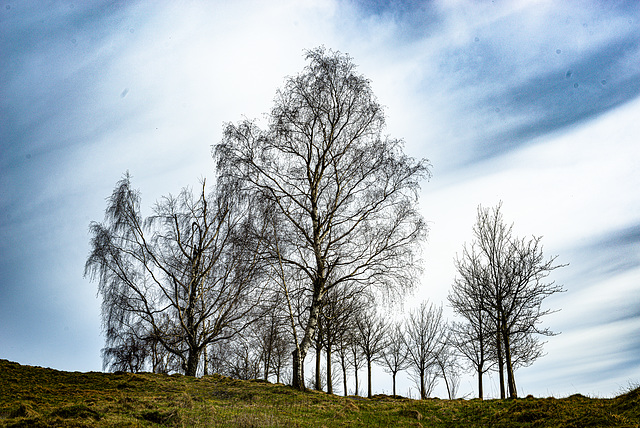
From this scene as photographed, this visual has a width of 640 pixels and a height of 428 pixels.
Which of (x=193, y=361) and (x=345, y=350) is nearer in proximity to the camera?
(x=193, y=361)

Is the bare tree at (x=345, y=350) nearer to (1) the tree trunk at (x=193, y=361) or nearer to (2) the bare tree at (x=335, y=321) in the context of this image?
(2) the bare tree at (x=335, y=321)

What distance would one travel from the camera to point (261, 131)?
18.0m

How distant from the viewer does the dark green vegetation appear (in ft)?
30.3

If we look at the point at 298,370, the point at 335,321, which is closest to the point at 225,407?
the point at 298,370

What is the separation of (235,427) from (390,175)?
10917 mm

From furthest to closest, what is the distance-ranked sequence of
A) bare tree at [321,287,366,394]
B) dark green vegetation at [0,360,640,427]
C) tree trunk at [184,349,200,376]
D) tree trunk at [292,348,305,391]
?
1. bare tree at [321,287,366,394]
2. tree trunk at [184,349,200,376]
3. tree trunk at [292,348,305,391]
4. dark green vegetation at [0,360,640,427]

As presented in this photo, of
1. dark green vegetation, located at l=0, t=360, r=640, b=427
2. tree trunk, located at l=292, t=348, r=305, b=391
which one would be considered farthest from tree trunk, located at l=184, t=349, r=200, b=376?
tree trunk, located at l=292, t=348, r=305, b=391

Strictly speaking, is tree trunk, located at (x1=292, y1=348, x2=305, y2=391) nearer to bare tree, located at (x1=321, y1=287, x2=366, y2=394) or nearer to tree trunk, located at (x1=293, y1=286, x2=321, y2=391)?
tree trunk, located at (x1=293, y1=286, x2=321, y2=391)

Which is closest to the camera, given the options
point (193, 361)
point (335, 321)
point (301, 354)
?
point (301, 354)

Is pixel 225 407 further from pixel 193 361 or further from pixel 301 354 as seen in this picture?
pixel 193 361

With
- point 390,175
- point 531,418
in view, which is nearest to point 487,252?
point 390,175

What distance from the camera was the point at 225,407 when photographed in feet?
39.4

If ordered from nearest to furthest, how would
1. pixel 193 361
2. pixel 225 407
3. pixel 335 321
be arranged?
pixel 225 407, pixel 193 361, pixel 335 321

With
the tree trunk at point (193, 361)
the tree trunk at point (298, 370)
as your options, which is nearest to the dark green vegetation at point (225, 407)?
the tree trunk at point (298, 370)
